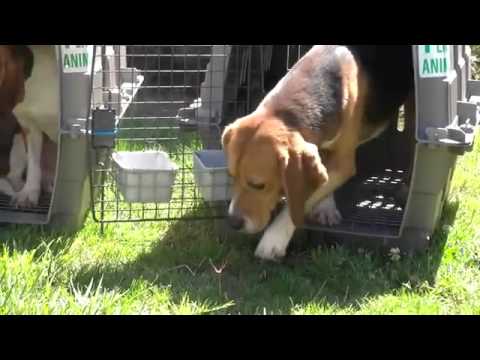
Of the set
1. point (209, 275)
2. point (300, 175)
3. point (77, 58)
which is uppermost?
point (77, 58)

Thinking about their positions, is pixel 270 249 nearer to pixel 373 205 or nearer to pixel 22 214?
pixel 373 205

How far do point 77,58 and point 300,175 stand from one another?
132 cm

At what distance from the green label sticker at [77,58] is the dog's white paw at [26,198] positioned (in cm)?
94

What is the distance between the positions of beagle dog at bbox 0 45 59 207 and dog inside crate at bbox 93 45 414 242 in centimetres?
42

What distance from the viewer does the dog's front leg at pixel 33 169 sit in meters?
4.76

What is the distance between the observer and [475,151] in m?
6.37

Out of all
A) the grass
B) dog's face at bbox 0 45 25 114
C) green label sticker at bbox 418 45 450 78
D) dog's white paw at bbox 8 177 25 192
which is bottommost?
the grass

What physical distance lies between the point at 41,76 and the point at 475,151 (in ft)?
11.5

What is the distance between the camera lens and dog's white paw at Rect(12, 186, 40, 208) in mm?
4715

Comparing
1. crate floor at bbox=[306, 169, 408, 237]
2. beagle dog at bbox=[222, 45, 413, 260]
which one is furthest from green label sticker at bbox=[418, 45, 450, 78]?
crate floor at bbox=[306, 169, 408, 237]

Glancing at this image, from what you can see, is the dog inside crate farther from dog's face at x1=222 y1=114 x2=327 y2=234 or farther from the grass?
dog's face at x1=222 y1=114 x2=327 y2=234

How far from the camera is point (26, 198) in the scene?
15.6 ft

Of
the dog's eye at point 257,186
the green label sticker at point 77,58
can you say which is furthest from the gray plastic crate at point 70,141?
the dog's eye at point 257,186

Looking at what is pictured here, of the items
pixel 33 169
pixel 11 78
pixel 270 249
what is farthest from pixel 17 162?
pixel 270 249
